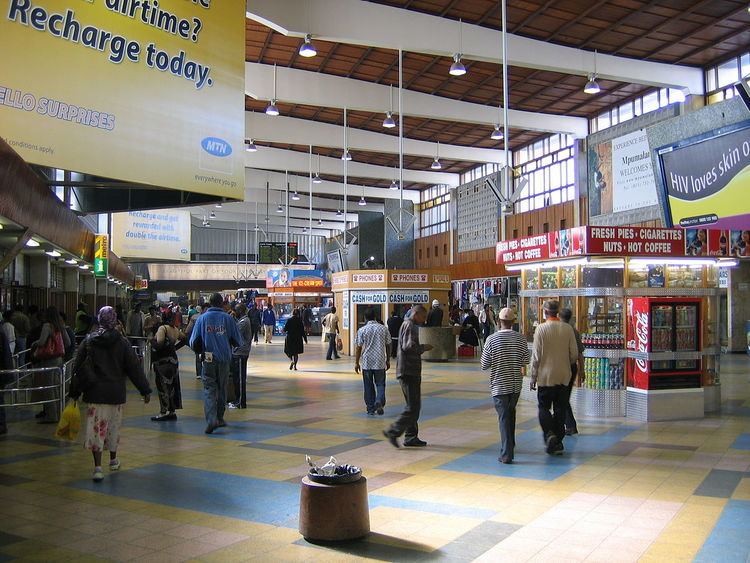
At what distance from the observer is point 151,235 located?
2302 centimetres

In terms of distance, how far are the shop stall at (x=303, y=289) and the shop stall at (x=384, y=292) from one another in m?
10.3

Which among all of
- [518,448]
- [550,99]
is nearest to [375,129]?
[550,99]

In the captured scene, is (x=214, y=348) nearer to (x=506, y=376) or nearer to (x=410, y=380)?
(x=410, y=380)

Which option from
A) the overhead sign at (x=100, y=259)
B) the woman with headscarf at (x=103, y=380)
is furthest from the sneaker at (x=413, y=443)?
the overhead sign at (x=100, y=259)

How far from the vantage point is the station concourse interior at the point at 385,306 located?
5301 mm

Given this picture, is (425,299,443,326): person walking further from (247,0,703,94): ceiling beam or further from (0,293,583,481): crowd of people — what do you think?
(0,293,583,481): crowd of people

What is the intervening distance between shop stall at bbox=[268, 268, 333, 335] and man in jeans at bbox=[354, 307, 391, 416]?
22909 millimetres

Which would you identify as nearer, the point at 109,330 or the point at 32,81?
the point at 109,330

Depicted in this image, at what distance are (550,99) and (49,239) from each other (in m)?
19.2

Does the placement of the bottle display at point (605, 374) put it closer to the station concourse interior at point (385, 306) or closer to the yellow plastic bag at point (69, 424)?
the station concourse interior at point (385, 306)

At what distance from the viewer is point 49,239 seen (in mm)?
10297

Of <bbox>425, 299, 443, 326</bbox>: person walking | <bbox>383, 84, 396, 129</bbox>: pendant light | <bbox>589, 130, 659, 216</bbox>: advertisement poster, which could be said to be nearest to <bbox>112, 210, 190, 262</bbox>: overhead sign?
<bbox>383, 84, 396, 129</bbox>: pendant light

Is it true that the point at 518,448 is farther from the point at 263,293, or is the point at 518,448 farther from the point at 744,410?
the point at 263,293

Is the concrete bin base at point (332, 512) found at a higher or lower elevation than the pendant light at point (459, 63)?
lower
